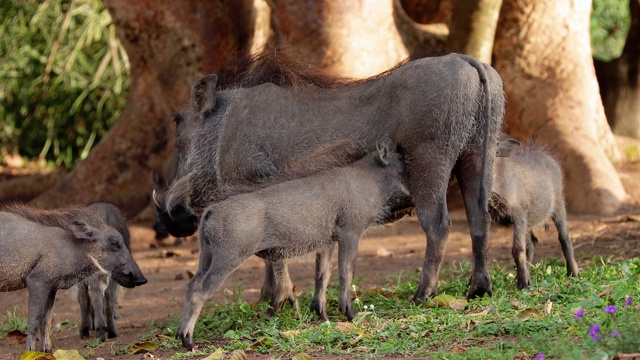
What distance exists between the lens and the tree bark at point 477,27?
30.1ft

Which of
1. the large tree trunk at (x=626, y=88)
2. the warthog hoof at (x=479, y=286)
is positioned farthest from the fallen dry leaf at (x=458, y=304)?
the large tree trunk at (x=626, y=88)

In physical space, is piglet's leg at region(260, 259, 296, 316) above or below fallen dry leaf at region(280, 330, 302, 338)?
below

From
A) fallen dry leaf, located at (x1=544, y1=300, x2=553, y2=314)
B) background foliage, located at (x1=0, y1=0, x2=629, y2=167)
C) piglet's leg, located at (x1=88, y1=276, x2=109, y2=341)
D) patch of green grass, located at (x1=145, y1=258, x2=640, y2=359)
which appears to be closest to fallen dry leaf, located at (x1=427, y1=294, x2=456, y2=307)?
patch of green grass, located at (x1=145, y1=258, x2=640, y2=359)

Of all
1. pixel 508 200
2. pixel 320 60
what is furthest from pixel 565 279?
pixel 320 60

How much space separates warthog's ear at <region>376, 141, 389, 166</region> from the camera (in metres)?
5.52

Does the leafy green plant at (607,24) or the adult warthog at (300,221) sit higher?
the adult warthog at (300,221)

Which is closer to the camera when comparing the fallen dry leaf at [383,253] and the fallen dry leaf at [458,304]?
the fallen dry leaf at [458,304]

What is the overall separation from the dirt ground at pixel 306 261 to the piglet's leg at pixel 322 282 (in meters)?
0.16

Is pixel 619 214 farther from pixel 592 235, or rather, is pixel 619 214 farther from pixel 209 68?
pixel 209 68

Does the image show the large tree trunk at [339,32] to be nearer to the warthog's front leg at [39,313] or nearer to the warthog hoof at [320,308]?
the warthog hoof at [320,308]

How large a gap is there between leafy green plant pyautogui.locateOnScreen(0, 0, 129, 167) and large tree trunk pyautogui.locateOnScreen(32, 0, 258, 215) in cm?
349

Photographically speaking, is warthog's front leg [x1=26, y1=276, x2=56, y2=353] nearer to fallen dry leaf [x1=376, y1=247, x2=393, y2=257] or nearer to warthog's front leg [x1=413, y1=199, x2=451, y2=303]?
warthog's front leg [x1=413, y1=199, x2=451, y2=303]

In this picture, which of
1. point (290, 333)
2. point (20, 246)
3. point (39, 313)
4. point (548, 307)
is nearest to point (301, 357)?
point (290, 333)

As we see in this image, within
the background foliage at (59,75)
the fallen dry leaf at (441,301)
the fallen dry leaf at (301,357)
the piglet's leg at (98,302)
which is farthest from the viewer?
the background foliage at (59,75)
